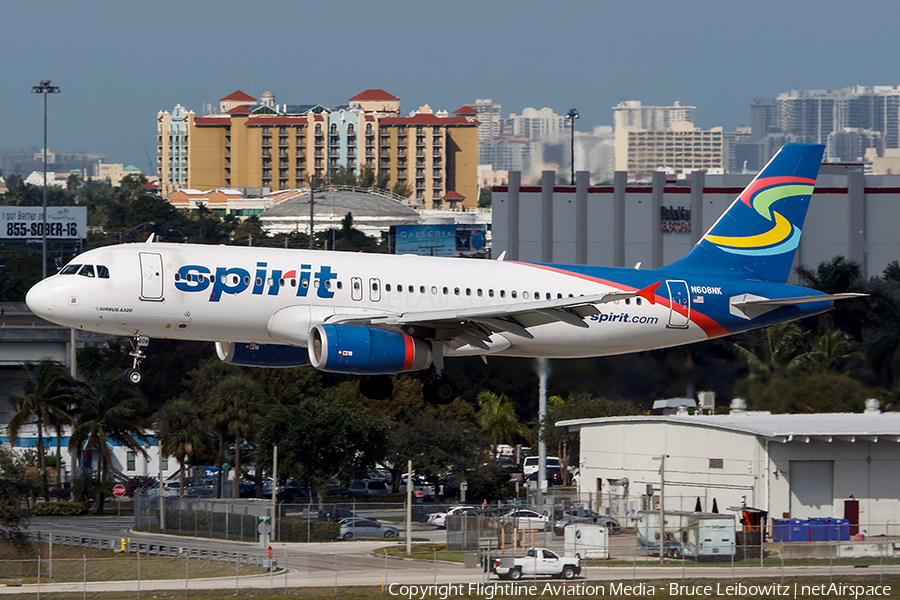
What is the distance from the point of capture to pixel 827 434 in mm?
55250

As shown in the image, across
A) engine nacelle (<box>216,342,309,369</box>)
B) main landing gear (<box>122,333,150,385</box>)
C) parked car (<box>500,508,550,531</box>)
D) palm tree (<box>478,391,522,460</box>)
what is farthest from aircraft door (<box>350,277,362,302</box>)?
palm tree (<box>478,391,522,460</box>)

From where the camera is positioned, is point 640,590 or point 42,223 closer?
point 640,590

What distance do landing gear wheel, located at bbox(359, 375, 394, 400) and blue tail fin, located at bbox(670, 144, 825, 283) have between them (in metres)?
11.4

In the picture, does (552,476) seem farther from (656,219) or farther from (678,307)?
(678,307)

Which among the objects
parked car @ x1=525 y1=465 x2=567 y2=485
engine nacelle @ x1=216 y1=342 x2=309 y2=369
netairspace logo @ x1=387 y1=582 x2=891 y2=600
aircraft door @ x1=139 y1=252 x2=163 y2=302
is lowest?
parked car @ x1=525 y1=465 x2=567 y2=485

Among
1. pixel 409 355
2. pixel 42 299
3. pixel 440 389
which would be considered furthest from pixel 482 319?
pixel 42 299

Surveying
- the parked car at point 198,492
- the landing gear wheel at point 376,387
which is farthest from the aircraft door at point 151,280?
the parked car at point 198,492

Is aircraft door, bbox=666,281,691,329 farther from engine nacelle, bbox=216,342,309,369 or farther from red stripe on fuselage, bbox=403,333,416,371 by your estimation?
engine nacelle, bbox=216,342,309,369

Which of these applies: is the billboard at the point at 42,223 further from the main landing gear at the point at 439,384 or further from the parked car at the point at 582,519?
the main landing gear at the point at 439,384

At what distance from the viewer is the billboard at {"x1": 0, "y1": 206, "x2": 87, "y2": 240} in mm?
151000

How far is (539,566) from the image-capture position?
1793 inches

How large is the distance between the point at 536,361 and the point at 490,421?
3394 centimetres

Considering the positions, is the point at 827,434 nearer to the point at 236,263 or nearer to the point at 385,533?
the point at 385,533

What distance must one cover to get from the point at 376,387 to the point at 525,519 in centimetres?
1306
